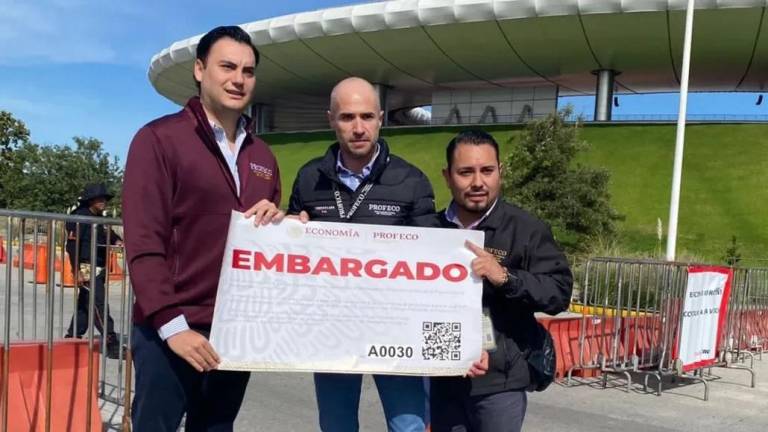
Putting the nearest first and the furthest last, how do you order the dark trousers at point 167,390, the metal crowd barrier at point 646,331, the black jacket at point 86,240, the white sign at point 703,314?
the dark trousers at point 167,390, the black jacket at point 86,240, the white sign at point 703,314, the metal crowd barrier at point 646,331

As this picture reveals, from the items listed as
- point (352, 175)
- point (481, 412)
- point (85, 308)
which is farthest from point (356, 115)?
point (85, 308)

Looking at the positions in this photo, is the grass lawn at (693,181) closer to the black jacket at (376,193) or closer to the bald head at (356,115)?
the black jacket at (376,193)

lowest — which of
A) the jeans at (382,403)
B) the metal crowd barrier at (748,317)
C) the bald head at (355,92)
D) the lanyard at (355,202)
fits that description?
the metal crowd barrier at (748,317)

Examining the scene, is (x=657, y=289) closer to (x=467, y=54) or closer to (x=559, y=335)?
(x=559, y=335)

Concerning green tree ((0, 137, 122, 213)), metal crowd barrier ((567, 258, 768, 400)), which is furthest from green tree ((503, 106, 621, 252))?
green tree ((0, 137, 122, 213))

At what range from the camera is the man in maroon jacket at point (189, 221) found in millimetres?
2363

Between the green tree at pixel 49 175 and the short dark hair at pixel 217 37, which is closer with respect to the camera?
the short dark hair at pixel 217 37

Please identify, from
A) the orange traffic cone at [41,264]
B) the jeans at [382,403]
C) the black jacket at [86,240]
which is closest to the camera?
the jeans at [382,403]

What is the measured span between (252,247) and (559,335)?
6264 millimetres

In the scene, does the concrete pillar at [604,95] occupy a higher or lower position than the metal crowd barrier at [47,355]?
higher

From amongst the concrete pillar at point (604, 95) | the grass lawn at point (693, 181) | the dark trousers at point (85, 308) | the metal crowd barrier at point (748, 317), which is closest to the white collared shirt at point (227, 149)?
the dark trousers at point (85, 308)

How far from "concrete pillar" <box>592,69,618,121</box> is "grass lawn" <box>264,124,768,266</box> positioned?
221 cm

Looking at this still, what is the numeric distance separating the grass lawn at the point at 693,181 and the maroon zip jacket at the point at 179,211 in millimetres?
27398

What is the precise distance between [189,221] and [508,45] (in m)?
41.4
